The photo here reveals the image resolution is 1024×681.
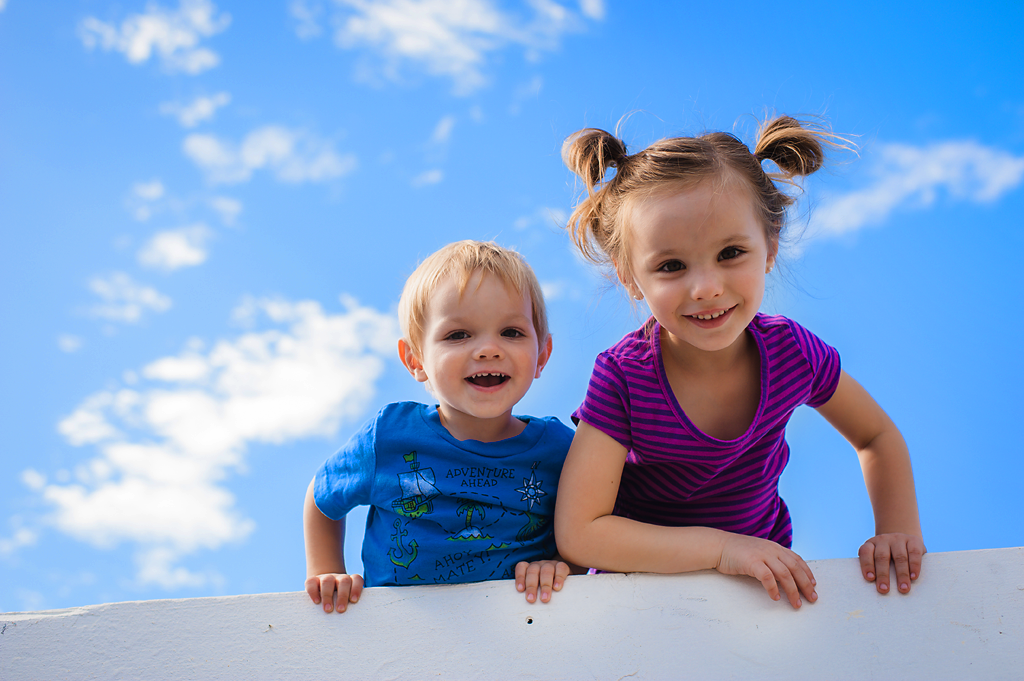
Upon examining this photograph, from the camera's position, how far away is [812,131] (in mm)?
1772

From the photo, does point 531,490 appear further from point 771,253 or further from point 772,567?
point 771,253

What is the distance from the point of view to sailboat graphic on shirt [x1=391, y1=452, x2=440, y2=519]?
1.59 metres

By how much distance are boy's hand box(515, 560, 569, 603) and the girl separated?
13 centimetres

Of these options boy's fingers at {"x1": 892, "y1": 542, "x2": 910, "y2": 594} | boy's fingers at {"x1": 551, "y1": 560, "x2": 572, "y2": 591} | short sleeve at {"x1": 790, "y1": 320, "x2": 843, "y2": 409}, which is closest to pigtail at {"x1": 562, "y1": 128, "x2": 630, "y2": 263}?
short sleeve at {"x1": 790, "y1": 320, "x2": 843, "y2": 409}

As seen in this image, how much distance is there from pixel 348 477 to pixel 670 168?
0.97m

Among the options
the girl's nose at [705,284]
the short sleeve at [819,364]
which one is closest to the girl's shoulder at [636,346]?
the girl's nose at [705,284]

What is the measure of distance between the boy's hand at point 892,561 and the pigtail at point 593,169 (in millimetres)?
859

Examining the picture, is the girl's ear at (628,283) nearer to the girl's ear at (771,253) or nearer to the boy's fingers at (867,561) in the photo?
the girl's ear at (771,253)

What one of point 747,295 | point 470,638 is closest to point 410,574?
point 470,638

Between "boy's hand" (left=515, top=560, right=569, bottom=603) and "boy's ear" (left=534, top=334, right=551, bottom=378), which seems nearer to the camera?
"boy's hand" (left=515, top=560, right=569, bottom=603)

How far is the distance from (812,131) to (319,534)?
149 cm

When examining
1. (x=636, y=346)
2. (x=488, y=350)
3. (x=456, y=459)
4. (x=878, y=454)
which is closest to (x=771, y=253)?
(x=636, y=346)

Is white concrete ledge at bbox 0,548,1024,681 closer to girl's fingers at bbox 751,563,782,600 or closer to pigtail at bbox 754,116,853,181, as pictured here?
girl's fingers at bbox 751,563,782,600

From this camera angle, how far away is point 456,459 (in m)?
1.62
